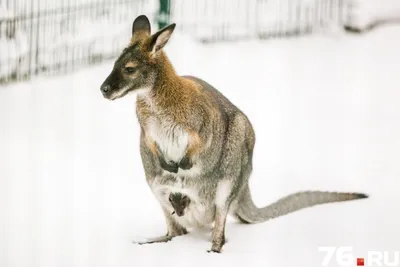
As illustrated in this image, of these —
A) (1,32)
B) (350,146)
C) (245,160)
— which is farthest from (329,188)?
(1,32)

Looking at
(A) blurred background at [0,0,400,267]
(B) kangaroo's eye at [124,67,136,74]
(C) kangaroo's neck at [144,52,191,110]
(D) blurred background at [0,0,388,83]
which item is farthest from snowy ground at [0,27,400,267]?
(B) kangaroo's eye at [124,67,136,74]

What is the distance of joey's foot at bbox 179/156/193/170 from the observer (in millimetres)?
2518

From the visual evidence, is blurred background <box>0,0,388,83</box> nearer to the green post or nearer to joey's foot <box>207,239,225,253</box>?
the green post

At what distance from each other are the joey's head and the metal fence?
3.26 ft

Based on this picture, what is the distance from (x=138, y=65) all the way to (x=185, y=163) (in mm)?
425

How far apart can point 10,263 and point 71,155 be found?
2.03 ft

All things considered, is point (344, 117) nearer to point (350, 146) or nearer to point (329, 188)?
point (350, 146)

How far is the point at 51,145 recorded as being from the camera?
298 centimetres

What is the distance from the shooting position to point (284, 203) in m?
2.96

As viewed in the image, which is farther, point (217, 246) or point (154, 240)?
point (154, 240)

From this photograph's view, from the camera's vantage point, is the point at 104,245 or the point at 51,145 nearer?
the point at 104,245

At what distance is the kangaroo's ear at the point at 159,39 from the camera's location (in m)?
2.29

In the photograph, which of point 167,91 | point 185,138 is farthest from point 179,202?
point 167,91

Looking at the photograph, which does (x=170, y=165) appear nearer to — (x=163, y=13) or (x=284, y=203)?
(x=284, y=203)
